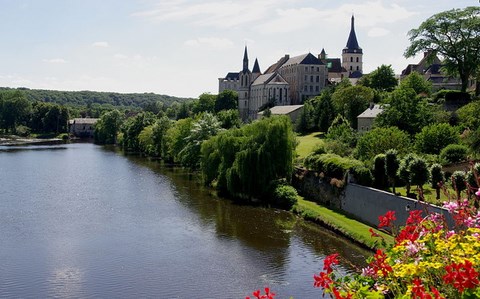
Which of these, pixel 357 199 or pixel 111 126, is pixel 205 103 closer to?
pixel 111 126

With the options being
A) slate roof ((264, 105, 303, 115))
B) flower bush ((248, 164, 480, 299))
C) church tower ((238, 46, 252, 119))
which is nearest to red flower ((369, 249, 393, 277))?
flower bush ((248, 164, 480, 299))

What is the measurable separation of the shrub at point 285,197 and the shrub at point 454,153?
9770 millimetres

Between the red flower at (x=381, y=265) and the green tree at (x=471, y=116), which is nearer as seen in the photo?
the red flower at (x=381, y=265)

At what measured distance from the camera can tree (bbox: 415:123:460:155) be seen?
37.6 m

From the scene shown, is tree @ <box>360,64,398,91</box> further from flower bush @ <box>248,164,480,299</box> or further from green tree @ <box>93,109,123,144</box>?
flower bush @ <box>248,164,480,299</box>

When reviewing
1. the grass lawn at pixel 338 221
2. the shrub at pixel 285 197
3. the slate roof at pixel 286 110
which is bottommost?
the grass lawn at pixel 338 221

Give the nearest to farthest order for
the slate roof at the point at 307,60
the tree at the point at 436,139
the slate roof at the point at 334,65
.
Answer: the tree at the point at 436,139 < the slate roof at the point at 307,60 < the slate roof at the point at 334,65

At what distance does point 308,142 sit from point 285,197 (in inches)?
1037

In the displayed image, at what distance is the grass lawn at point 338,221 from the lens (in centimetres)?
2553

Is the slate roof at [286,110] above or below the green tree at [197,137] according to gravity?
above

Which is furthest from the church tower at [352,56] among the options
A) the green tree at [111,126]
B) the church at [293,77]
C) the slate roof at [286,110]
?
the green tree at [111,126]

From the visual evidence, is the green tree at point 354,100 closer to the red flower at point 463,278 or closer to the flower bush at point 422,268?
the flower bush at point 422,268

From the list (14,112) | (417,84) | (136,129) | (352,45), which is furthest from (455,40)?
(14,112)

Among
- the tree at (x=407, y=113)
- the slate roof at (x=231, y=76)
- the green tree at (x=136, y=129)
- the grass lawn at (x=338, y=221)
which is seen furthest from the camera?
the slate roof at (x=231, y=76)
